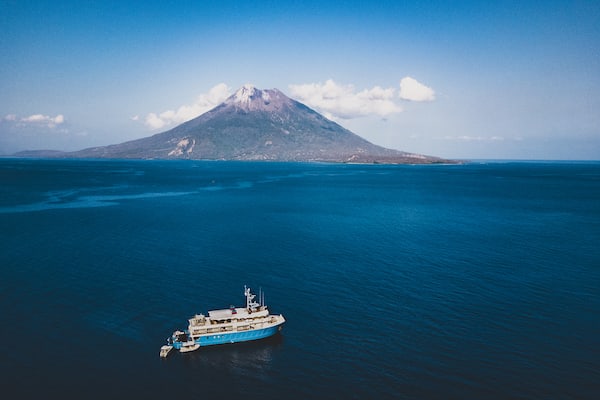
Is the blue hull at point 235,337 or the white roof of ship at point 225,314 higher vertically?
the white roof of ship at point 225,314

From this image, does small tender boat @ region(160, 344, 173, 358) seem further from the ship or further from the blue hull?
the blue hull

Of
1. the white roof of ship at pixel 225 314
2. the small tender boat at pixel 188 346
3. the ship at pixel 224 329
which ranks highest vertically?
the white roof of ship at pixel 225 314

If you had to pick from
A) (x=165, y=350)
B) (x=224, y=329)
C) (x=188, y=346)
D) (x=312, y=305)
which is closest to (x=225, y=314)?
(x=224, y=329)

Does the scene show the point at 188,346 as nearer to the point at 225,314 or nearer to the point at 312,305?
the point at 225,314

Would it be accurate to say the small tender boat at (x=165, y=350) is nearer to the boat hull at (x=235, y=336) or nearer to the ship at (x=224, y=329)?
the ship at (x=224, y=329)

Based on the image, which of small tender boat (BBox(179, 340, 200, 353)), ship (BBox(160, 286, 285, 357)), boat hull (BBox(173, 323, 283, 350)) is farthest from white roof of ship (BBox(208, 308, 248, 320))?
small tender boat (BBox(179, 340, 200, 353))

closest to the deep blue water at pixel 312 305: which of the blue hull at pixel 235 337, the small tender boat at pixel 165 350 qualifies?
the small tender boat at pixel 165 350

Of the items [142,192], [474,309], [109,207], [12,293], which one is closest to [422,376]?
[474,309]
